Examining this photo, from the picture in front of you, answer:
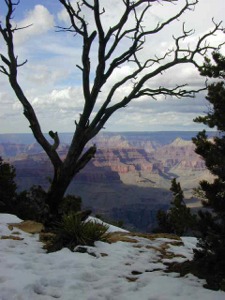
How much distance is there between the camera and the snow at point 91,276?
20.2ft

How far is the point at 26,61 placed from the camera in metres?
11.7

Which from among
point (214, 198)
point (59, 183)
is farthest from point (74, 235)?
point (214, 198)

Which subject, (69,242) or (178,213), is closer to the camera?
(178,213)

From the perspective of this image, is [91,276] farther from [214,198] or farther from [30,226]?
[30,226]

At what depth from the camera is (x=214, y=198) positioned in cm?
700

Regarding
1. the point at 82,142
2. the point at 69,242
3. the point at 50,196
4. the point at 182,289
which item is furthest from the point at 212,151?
the point at 50,196

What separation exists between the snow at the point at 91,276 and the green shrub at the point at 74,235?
258mm

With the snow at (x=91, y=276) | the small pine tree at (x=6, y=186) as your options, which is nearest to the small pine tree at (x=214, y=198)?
the snow at (x=91, y=276)

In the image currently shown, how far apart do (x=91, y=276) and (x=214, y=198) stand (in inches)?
104

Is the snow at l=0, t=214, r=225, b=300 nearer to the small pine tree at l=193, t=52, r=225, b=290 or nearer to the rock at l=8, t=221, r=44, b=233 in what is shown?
the small pine tree at l=193, t=52, r=225, b=290

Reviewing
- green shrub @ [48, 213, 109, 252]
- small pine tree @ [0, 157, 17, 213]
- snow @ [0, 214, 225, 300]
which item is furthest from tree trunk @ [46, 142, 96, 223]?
small pine tree @ [0, 157, 17, 213]

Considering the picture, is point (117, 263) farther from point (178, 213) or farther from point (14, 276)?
point (14, 276)

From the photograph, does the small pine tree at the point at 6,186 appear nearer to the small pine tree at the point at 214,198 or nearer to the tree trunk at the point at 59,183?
the tree trunk at the point at 59,183

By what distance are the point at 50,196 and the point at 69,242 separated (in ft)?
9.50
